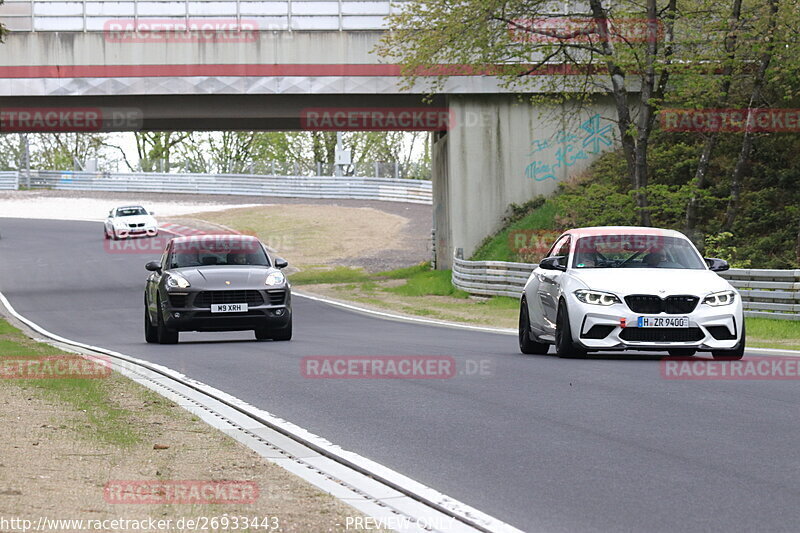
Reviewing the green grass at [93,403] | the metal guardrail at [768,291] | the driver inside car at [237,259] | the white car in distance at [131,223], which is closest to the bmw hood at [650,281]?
the green grass at [93,403]

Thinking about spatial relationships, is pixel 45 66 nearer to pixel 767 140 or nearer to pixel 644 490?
pixel 767 140

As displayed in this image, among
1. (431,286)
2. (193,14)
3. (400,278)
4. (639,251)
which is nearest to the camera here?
(639,251)

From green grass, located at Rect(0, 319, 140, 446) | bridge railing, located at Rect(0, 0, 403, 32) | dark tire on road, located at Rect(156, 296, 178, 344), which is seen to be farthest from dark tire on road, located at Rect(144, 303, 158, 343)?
bridge railing, located at Rect(0, 0, 403, 32)

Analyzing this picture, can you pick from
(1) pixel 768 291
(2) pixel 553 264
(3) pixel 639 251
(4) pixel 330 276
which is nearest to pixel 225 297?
(2) pixel 553 264

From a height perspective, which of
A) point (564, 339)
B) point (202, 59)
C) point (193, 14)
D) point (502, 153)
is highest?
point (193, 14)

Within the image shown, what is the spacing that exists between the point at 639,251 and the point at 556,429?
20.1 ft

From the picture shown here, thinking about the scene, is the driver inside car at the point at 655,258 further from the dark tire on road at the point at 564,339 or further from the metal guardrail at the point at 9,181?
the metal guardrail at the point at 9,181

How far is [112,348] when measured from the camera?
18.9 m

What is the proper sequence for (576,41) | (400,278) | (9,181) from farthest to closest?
(9,181)
(400,278)
(576,41)

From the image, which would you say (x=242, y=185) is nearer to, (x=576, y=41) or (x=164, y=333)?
(x=576, y=41)

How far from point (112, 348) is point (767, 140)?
22128 millimetres

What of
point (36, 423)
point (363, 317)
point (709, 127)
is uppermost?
point (709, 127)

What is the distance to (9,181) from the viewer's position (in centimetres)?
8762

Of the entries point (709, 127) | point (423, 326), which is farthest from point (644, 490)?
point (709, 127)
